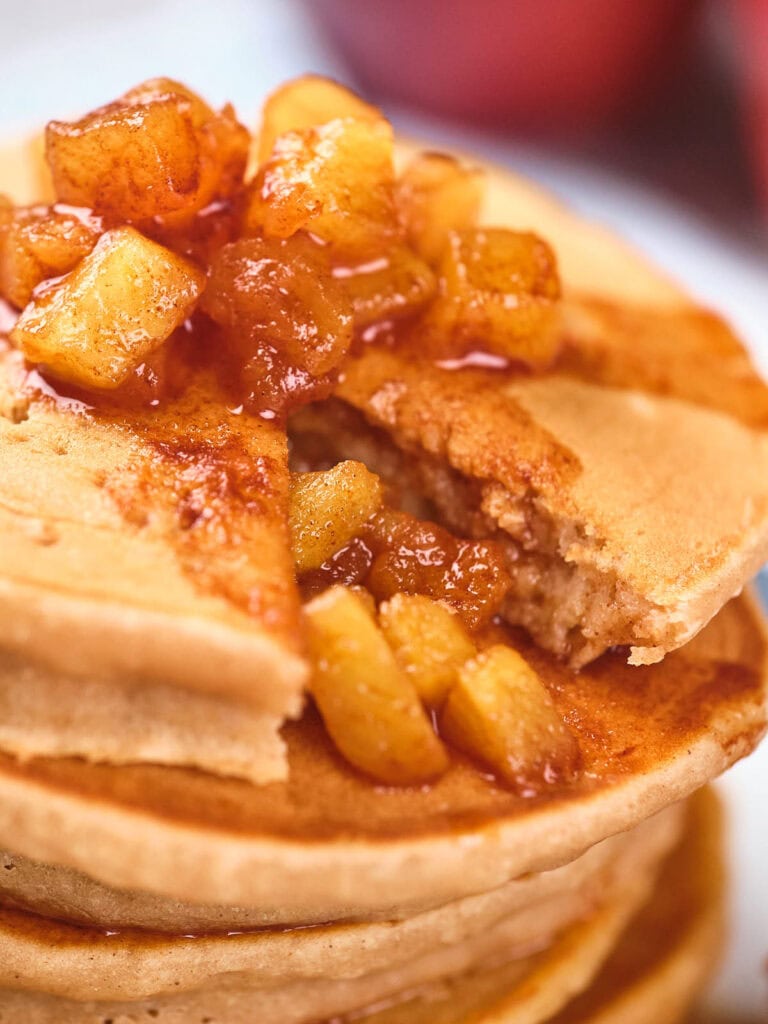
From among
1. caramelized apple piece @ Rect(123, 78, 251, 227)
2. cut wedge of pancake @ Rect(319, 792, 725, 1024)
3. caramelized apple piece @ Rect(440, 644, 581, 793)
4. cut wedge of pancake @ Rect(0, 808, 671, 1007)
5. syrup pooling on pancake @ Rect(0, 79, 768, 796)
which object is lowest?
cut wedge of pancake @ Rect(319, 792, 725, 1024)

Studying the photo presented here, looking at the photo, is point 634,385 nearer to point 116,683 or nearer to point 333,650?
point 333,650

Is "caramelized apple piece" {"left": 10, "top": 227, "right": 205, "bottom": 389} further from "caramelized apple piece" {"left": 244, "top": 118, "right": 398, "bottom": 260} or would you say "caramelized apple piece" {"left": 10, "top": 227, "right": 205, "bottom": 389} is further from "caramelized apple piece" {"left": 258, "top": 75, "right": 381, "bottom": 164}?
"caramelized apple piece" {"left": 258, "top": 75, "right": 381, "bottom": 164}

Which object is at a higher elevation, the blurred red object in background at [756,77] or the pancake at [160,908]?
the blurred red object in background at [756,77]

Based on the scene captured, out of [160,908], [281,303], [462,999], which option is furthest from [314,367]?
[462,999]

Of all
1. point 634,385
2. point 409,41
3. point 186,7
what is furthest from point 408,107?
point 634,385

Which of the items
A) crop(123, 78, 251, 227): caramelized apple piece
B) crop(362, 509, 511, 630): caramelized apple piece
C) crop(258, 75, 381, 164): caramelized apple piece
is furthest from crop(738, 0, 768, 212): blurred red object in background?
crop(362, 509, 511, 630): caramelized apple piece

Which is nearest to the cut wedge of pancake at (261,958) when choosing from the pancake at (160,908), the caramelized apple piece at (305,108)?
the pancake at (160,908)

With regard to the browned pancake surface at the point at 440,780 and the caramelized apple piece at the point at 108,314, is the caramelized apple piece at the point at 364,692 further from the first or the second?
the caramelized apple piece at the point at 108,314

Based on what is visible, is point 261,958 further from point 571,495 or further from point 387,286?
point 387,286
